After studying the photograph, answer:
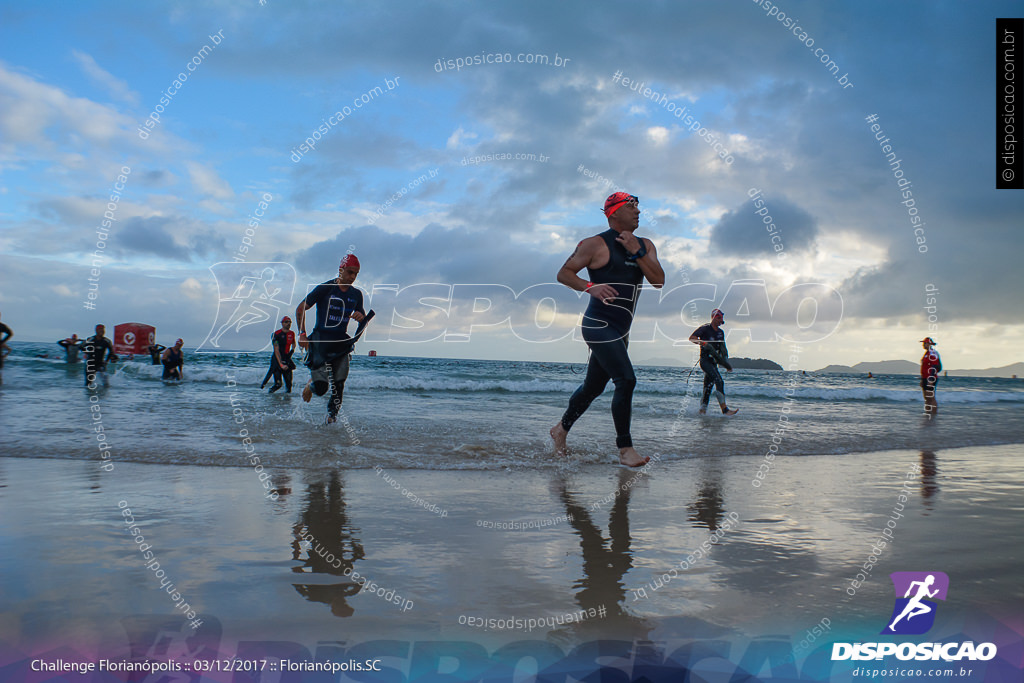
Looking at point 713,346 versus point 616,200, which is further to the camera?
point 713,346

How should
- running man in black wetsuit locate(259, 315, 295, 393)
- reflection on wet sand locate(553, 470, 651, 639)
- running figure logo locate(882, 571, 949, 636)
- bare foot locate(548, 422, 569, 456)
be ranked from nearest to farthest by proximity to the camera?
reflection on wet sand locate(553, 470, 651, 639), running figure logo locate(882, 571, 949, 636), bare foot locate(548, 422, 569, 456), running man in black wetsuit locate(259, 315, 295, 393)

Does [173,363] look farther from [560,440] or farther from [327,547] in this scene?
[327,547]

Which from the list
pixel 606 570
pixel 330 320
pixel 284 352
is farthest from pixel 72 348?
pixel 606 570

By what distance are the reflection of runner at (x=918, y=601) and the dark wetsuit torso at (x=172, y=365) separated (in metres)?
20.4

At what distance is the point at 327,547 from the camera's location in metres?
2.74

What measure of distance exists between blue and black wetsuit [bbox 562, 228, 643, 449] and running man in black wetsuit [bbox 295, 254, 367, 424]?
3331 millimetres

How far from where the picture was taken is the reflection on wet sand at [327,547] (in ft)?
7.09

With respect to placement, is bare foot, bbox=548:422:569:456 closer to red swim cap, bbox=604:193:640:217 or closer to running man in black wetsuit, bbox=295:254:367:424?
red swim cap, bbox=604:193:640:217

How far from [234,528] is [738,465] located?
458 centimetres

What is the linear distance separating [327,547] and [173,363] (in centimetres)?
1882

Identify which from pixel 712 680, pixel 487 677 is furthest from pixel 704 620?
pixel 487 677

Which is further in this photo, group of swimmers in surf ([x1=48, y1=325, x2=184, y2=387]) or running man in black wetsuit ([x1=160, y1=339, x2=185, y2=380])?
running man in black wetsuit ([x1=160, y1=339, x2=185, y2=380])

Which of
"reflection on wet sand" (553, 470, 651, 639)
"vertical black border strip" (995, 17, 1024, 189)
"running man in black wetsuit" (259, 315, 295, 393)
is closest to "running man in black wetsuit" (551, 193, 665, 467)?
"reflection on wet sand" (553, 470, 651, 639)

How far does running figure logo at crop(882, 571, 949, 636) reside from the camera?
6.75 feet
